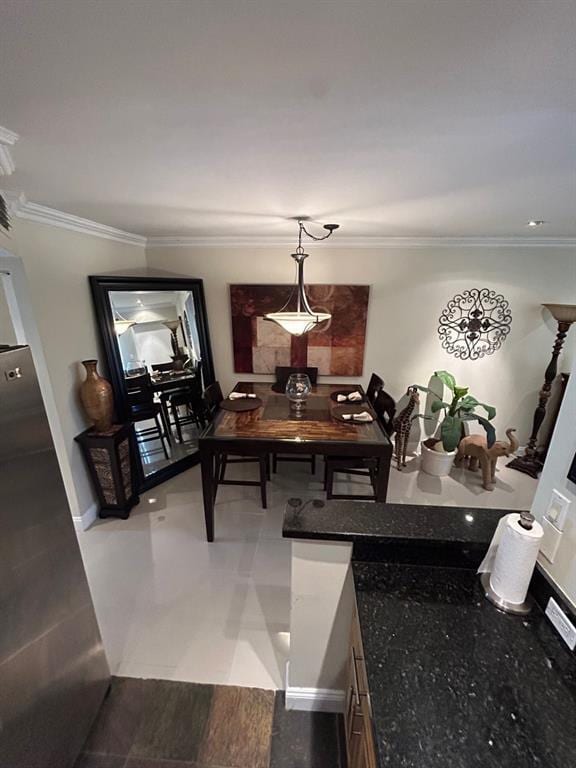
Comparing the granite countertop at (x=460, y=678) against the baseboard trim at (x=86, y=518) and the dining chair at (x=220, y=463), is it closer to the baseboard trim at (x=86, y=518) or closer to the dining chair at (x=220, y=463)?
the dining chair at (x=220, y=463)

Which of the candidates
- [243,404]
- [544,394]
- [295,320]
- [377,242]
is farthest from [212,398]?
[544,394]

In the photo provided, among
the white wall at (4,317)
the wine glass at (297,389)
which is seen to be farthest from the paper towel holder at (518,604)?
the white wall at (4,317)

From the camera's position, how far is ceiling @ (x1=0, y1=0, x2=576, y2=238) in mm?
579

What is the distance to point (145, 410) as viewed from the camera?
121 inches

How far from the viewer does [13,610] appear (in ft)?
3.28

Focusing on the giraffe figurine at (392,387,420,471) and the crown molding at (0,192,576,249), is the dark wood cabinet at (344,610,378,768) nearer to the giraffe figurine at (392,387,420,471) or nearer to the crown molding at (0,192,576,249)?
the giraffe figurine at (392,387,420,471)

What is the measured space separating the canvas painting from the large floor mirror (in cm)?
39

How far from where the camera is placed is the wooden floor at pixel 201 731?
4.36 feet

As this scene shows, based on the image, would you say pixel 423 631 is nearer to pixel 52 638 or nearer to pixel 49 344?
pixel 52 638

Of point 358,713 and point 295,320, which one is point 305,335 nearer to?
point 295,320

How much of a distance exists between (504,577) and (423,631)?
0.29 metres

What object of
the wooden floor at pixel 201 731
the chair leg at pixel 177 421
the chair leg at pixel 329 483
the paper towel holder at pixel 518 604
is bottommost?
the wooden floor at pixel 201 731

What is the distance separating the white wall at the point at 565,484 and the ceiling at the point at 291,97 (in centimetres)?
75

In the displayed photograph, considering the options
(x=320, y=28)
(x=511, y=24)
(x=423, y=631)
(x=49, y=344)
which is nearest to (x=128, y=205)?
(x=49, y=344)
